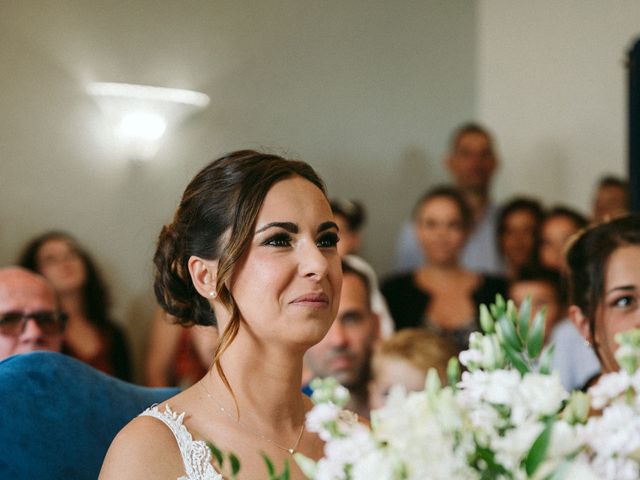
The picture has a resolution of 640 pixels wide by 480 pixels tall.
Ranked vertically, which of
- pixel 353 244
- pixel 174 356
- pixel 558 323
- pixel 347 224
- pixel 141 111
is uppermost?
pixel 141 111

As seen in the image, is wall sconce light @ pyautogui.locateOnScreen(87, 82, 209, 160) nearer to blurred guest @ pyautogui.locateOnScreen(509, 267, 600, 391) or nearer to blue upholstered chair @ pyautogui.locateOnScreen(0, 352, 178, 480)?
blurred guest @ pyautogui.locateOnScreen(509, 267, 600, 391)

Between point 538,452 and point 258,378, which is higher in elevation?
point 538,452

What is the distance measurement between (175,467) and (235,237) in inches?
16.1

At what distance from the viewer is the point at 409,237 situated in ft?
19.6

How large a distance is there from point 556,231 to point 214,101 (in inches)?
75.9

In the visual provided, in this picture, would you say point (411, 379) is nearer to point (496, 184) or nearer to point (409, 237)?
point (409, 237)

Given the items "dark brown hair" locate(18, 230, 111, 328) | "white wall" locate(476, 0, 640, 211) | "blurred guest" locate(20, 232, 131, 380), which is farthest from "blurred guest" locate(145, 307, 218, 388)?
"white wall" locate(476, 0, 640, 211)

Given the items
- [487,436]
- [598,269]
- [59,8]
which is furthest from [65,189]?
[487,436]

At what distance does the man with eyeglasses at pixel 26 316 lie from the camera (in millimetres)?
2738

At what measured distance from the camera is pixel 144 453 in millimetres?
1805

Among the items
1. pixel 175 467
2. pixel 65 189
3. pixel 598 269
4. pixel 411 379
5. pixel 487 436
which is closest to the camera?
pixel 487 436

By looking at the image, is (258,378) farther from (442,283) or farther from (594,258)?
(442,283)

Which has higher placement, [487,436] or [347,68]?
[347,68]

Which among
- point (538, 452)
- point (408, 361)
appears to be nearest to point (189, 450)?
point (538, 452)
